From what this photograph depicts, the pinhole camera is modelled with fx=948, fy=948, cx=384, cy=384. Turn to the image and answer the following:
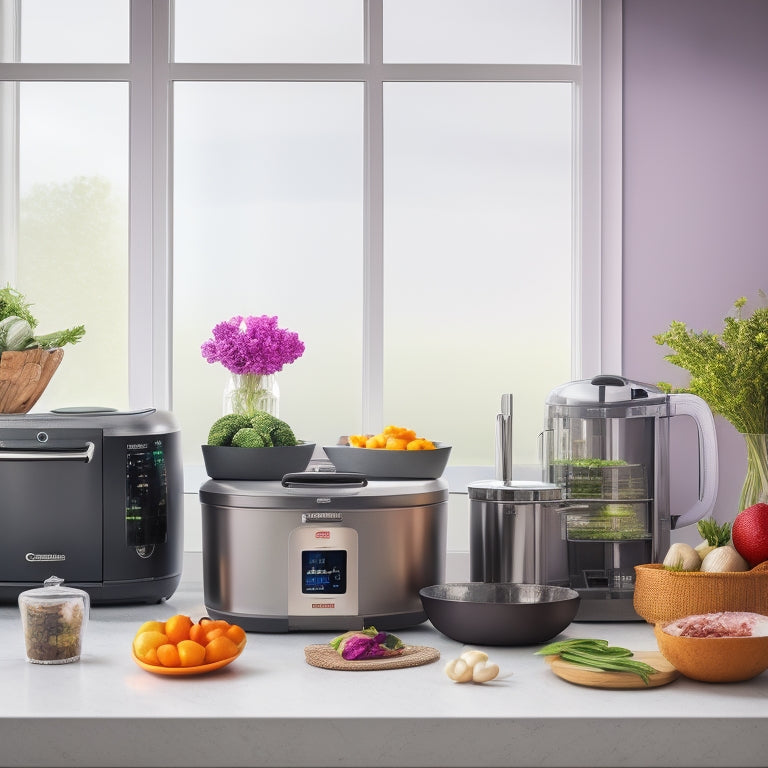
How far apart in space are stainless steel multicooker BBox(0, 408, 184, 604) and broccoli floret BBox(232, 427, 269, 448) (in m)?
0.18

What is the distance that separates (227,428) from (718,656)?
0.87 meters

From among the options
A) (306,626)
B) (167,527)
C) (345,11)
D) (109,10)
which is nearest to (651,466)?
(306,626)

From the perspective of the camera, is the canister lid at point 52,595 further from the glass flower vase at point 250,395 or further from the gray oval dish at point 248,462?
the glass flower vase at point 250,395

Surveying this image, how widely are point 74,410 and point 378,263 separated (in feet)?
2.41

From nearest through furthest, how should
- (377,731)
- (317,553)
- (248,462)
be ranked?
(377,731) < (317,553) < (248,462)

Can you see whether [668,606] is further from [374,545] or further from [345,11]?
[345,11]

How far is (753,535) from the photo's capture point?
158 centimetres

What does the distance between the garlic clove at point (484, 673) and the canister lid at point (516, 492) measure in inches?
14.7

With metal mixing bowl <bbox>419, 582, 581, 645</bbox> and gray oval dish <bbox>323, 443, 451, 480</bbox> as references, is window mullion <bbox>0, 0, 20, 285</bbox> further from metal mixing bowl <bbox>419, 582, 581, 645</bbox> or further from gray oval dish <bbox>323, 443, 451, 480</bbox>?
metal mixing bowl <bbox>419, 582, 581, 645</bbox>

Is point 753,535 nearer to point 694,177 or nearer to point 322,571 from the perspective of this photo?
point 322,571

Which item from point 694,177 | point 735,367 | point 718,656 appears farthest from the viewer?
point 694,177

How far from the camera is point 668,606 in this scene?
1494mm

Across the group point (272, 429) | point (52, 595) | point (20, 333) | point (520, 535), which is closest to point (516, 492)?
point (520, 535)

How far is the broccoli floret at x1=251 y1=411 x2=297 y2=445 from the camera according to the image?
5.46ft
